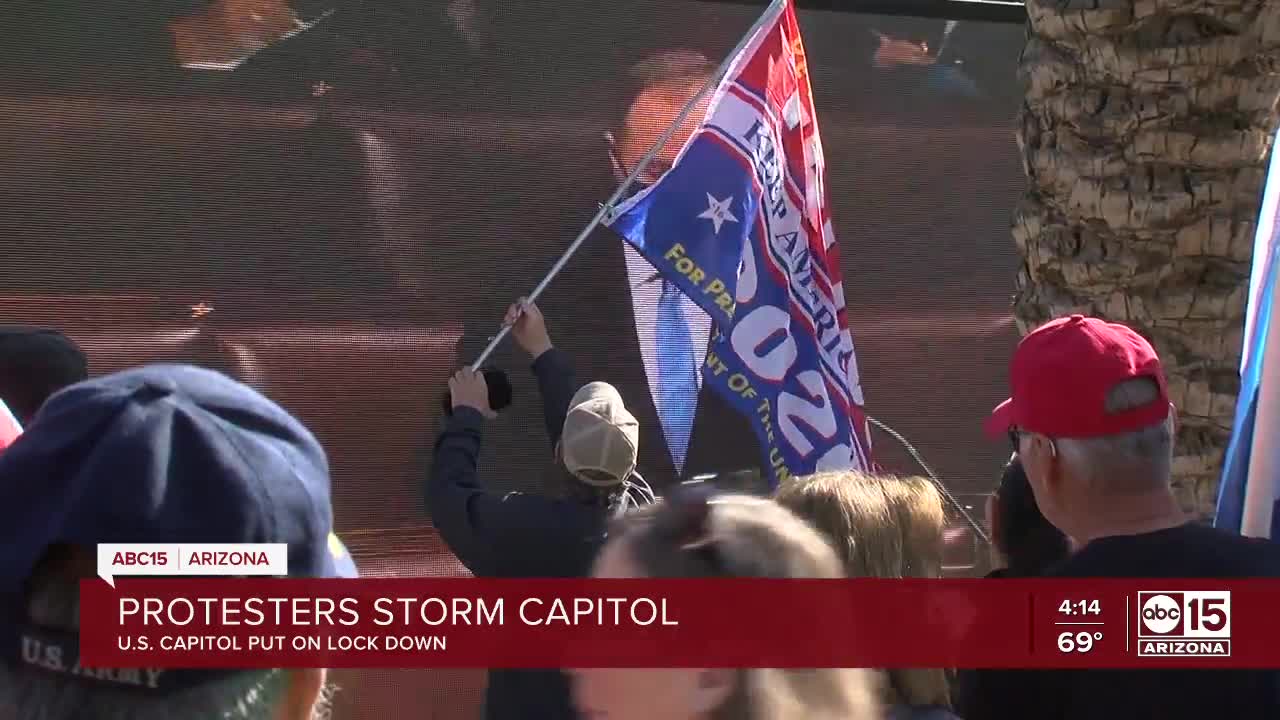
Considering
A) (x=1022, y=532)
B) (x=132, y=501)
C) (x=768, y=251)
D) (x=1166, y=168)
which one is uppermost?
(x=132, y=501)

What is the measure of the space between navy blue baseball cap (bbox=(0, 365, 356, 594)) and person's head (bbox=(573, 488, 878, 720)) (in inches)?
19.3

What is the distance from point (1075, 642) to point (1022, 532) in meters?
0.45

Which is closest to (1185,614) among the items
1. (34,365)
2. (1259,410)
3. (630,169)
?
(1259,410)

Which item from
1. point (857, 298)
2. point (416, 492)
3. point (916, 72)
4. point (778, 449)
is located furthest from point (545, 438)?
point (916, 72)

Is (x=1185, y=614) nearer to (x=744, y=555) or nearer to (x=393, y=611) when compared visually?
(x=744, y=555)

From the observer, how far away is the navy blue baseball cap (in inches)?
50.8

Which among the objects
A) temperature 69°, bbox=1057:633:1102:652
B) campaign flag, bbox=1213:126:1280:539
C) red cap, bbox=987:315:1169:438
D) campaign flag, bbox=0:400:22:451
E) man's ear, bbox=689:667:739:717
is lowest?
campaign flag, bbox=1213:126:1280:539

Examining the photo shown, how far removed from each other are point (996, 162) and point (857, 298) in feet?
2.07

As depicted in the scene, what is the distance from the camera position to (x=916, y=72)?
3.97 meters

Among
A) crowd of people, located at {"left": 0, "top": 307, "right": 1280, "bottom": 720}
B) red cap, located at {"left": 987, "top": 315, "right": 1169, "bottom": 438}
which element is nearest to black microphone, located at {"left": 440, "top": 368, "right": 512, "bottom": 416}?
crowd of people, located at {"left": 0, "top": 307, "right": 1280, "bottom": 720}

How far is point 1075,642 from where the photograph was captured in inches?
88.4

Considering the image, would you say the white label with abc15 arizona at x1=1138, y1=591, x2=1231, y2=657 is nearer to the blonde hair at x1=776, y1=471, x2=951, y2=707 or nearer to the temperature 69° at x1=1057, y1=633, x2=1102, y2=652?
the temperature 69° at x1=1057, y1=633, x2=1102, y2=652

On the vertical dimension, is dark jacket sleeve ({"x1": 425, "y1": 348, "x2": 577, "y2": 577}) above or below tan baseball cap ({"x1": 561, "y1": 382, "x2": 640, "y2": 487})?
below

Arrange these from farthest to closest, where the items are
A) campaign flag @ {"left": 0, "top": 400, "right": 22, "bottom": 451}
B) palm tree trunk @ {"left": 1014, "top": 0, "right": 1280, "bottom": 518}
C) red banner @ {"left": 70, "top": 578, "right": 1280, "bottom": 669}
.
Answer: palm tree trunk @ {"left": 1014, "top": 0, "right": 1280, "bottom": 518}, campaign flag @ {"left": 0, "top": 400, "right": 22, "bottom": 451}, red banner @ {"left": 70, "top": 578, "right": 1280, "bottom": 669}
